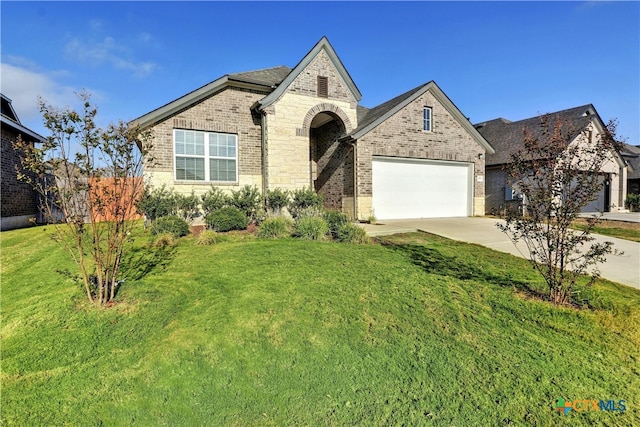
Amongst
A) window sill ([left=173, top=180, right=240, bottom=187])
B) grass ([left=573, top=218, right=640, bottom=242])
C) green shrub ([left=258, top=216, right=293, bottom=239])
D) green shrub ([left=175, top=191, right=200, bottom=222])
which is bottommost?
grass ([left=573, top=218, right=640, bottom=242])

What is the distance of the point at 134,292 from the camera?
4.95 m

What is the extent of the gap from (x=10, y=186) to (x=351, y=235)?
1626 cm

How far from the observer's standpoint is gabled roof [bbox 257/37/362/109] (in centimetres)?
1234

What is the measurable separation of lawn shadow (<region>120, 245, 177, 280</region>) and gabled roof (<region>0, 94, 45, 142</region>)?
7894 millimetres

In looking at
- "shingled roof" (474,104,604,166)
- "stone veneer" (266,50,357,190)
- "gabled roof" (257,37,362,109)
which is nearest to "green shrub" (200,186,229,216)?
"stone veneer" (266,50,357,190)

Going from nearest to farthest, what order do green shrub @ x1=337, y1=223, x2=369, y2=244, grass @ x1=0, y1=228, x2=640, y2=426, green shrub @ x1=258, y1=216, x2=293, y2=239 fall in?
1. grass @ x1=0, y1=228, x2=640, y2=426
2. green shrub @ x1=337, y1=223, x2=369, y2=244
3. green shrub @ x1=258, y1=216, x2=293, y2=239

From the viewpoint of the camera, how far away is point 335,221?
9.39 metres

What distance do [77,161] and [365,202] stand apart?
417 inches

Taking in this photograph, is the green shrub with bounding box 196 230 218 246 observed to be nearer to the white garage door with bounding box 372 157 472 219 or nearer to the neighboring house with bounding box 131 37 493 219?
the neighboring house with bounding box 131 37 493 219

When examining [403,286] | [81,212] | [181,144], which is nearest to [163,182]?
[181,144]

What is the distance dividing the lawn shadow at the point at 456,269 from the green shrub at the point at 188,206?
305 inches

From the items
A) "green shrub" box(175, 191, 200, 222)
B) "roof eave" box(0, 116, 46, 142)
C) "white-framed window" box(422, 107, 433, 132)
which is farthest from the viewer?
"white-framed window" box(422, 107, 433, 132)

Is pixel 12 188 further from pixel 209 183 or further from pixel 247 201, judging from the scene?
pixel 247 201

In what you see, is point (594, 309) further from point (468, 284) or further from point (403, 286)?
point (403, 286)
